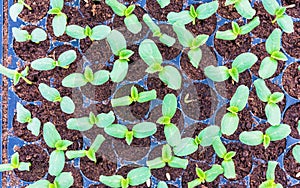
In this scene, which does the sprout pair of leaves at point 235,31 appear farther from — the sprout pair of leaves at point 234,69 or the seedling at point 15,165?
the seedling at point 15,165

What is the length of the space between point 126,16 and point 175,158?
0.46 metres

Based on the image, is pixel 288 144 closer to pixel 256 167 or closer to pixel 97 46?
pixel 256 167

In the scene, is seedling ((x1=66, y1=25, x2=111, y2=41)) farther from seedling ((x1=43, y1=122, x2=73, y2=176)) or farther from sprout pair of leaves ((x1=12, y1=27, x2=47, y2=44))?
seedling ((x1=43, y1=122, x2=73, y2=176))

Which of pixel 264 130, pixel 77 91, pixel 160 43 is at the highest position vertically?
pixel 160 43

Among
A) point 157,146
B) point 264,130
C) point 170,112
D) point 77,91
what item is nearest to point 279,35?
point 264,130

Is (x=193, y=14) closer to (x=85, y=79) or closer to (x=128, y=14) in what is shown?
(x=128, y=14)

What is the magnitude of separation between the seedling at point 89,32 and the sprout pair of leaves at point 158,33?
120mm

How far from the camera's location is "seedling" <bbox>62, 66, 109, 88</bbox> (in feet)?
4.23

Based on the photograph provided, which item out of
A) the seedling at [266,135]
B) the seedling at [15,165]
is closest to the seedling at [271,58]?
the seedling at [266,135]

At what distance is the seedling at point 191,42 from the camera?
1.28 meters

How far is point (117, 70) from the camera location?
1.28 m

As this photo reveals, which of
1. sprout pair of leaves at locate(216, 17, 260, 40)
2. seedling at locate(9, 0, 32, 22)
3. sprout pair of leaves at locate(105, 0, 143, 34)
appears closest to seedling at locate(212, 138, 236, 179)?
sprout pair of leaves at locate(216, 17, 260, 40)

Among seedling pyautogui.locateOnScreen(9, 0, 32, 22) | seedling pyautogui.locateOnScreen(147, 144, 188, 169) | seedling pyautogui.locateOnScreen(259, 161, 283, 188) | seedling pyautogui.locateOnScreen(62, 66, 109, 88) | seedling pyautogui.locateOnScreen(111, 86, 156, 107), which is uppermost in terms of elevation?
seedling pyautogui.locateOnScreen(9, 0, 32, 22)

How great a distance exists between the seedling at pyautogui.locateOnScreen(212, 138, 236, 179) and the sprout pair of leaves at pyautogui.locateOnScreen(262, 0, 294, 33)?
15.6 inches
